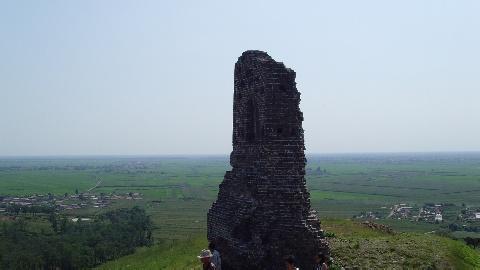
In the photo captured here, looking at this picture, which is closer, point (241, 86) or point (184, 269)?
point (241, 86)

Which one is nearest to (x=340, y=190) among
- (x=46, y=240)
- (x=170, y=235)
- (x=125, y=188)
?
(x=125, y=188)

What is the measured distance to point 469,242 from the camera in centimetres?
1875

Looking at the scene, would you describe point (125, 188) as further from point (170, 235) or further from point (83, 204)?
point (170, 235)

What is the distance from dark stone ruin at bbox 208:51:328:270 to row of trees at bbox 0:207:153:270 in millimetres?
31690

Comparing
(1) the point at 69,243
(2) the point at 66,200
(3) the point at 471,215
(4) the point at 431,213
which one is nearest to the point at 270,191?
(1) the point at 69,243

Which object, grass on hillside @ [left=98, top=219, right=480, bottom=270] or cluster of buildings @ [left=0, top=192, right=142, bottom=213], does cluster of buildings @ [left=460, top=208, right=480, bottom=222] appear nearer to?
grass on hillside @ [left=98, top=219, right=480, bottom=270]

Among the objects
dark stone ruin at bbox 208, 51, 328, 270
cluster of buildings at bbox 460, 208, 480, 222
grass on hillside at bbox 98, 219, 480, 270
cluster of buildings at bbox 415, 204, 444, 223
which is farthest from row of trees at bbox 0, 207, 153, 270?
cluster of buildings at bbox 460, 208, 480, 222

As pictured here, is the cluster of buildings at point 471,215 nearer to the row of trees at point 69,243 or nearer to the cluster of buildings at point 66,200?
the row of trees at point 69,243

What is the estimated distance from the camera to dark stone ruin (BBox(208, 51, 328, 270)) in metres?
10.9

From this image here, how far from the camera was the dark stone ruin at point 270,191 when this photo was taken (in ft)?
35.9

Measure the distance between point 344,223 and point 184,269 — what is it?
7.47 meters

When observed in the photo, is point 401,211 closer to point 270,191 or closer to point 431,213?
point 431,213

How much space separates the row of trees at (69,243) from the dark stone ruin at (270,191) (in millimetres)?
31690

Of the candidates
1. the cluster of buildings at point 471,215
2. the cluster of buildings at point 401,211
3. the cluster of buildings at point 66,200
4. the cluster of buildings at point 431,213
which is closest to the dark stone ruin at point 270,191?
the cluster of buildings at point 431,213
